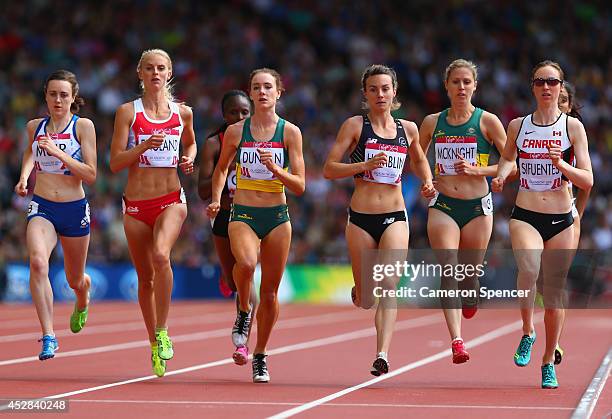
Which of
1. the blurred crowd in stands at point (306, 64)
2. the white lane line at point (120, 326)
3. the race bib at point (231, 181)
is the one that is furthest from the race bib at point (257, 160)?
the blurred crowd in stands at point (306, 64)

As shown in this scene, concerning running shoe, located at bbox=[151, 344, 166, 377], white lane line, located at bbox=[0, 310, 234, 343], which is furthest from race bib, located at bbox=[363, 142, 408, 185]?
white lane line, located at bbox=[0, 310, 234, 343]

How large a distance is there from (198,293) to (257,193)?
15.8 metres

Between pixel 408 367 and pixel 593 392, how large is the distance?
8.14 ft

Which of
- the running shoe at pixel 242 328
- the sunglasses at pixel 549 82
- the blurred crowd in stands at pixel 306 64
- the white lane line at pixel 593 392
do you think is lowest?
the white lane line at pixel 593 392

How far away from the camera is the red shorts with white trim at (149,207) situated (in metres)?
10.1

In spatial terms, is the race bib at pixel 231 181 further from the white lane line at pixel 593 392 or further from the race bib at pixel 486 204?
the white lane line at pixel 593 392

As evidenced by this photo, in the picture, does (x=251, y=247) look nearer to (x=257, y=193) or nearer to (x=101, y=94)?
(x=257, y=193)

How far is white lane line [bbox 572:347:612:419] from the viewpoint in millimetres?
8227

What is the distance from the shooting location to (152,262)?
10.1 meters

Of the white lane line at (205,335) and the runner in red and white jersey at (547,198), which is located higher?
the runner in red and white jersey at (547,198)

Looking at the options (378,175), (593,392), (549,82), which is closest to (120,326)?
(378,175)

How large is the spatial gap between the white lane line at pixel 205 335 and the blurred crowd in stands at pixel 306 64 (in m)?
3.81

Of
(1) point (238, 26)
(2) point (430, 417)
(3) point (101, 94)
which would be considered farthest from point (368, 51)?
(2) point (430, 417)

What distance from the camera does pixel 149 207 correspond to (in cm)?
1012
